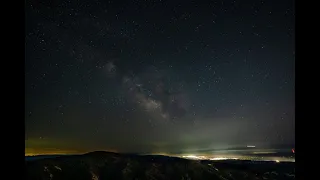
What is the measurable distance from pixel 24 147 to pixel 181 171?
66845mm

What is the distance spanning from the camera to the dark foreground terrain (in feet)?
183

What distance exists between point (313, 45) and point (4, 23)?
140cm

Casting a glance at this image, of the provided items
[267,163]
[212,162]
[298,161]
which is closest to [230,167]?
[212,162]

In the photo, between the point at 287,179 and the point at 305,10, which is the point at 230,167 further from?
the point at 305,10

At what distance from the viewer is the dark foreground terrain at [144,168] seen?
55728 mm

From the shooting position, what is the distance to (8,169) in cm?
112

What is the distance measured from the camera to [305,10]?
1203 mm

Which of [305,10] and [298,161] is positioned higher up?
[305,10]

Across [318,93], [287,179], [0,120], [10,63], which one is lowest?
[287,179]

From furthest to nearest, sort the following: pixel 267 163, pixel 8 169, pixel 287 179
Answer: pixel 267 163, pixel 287 179, pixel 8 169

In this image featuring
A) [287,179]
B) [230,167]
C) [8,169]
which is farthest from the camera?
[230,167]

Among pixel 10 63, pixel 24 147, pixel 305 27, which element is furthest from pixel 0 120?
pixel 305 27

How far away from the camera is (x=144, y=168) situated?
65375 mm

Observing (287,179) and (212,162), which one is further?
(212,162)
